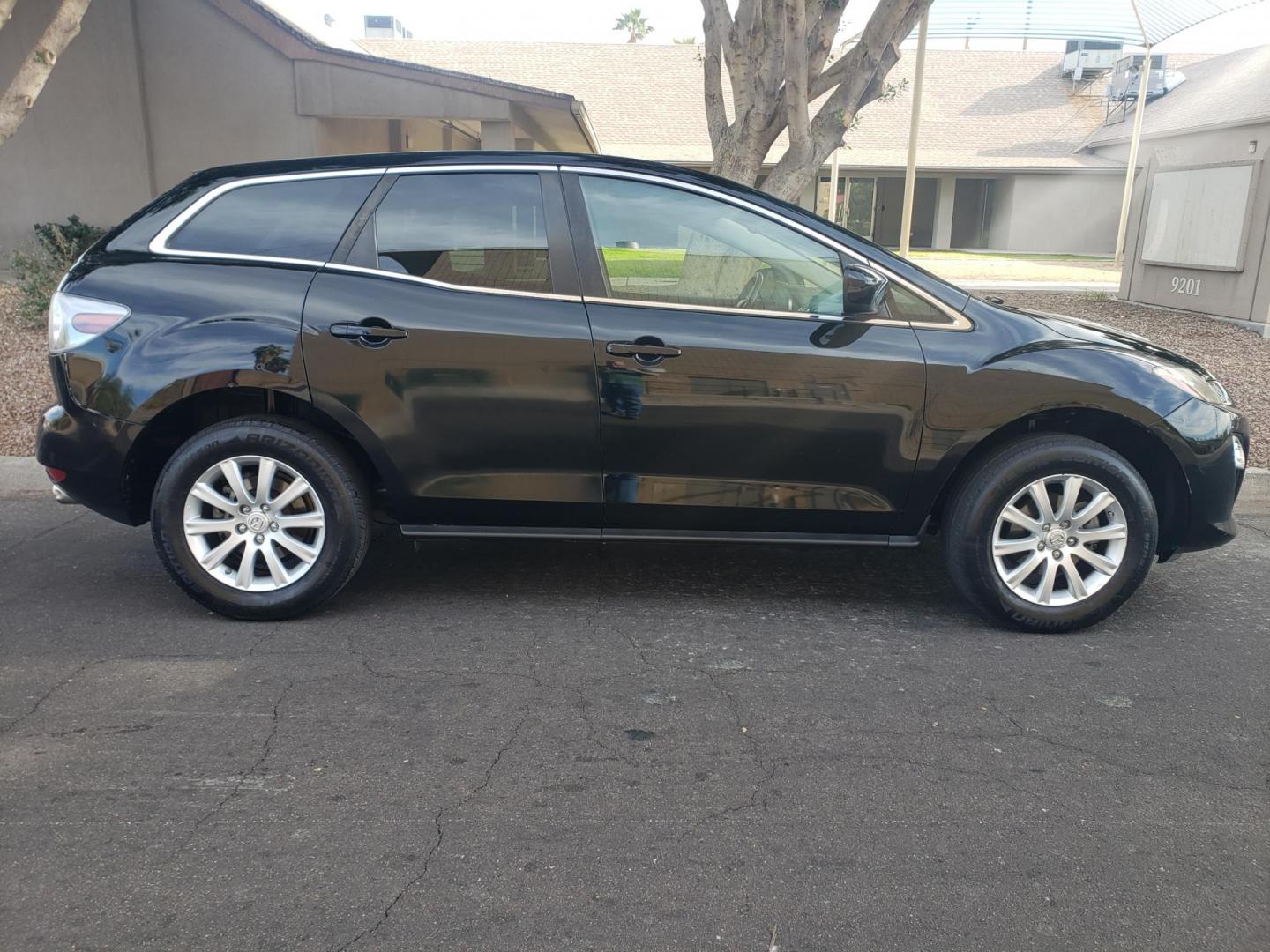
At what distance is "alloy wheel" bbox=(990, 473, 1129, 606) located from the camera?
4.14m

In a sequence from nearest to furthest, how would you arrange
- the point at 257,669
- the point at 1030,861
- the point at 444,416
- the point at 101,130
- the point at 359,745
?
the point at 1030,861, the point at 359,745, the point at 257,669, the point at 444,416, the point at 101,130

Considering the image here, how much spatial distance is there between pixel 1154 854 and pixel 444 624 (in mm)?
2662

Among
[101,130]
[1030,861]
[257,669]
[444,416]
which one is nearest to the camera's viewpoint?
[1030,861]

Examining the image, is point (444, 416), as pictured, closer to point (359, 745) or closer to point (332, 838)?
point (359, 745)

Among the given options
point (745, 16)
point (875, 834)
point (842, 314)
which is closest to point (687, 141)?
point (745, 16)

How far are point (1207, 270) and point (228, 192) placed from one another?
12.2 metres

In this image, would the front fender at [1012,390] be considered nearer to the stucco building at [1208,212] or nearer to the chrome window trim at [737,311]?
the chrome window trim at [737,311]

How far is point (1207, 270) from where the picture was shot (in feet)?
41.8

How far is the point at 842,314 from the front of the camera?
4141 millimetres

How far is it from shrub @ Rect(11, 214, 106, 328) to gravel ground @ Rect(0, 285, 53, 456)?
0.69ft

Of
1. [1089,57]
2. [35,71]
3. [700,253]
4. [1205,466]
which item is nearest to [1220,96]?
[1205,466]

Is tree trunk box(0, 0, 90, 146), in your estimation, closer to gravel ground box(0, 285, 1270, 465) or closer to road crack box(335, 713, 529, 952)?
gravel ground box(0, 285, 1270, 465)

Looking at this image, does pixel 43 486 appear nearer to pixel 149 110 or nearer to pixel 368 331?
pixel 368 331

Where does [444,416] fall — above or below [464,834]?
above
